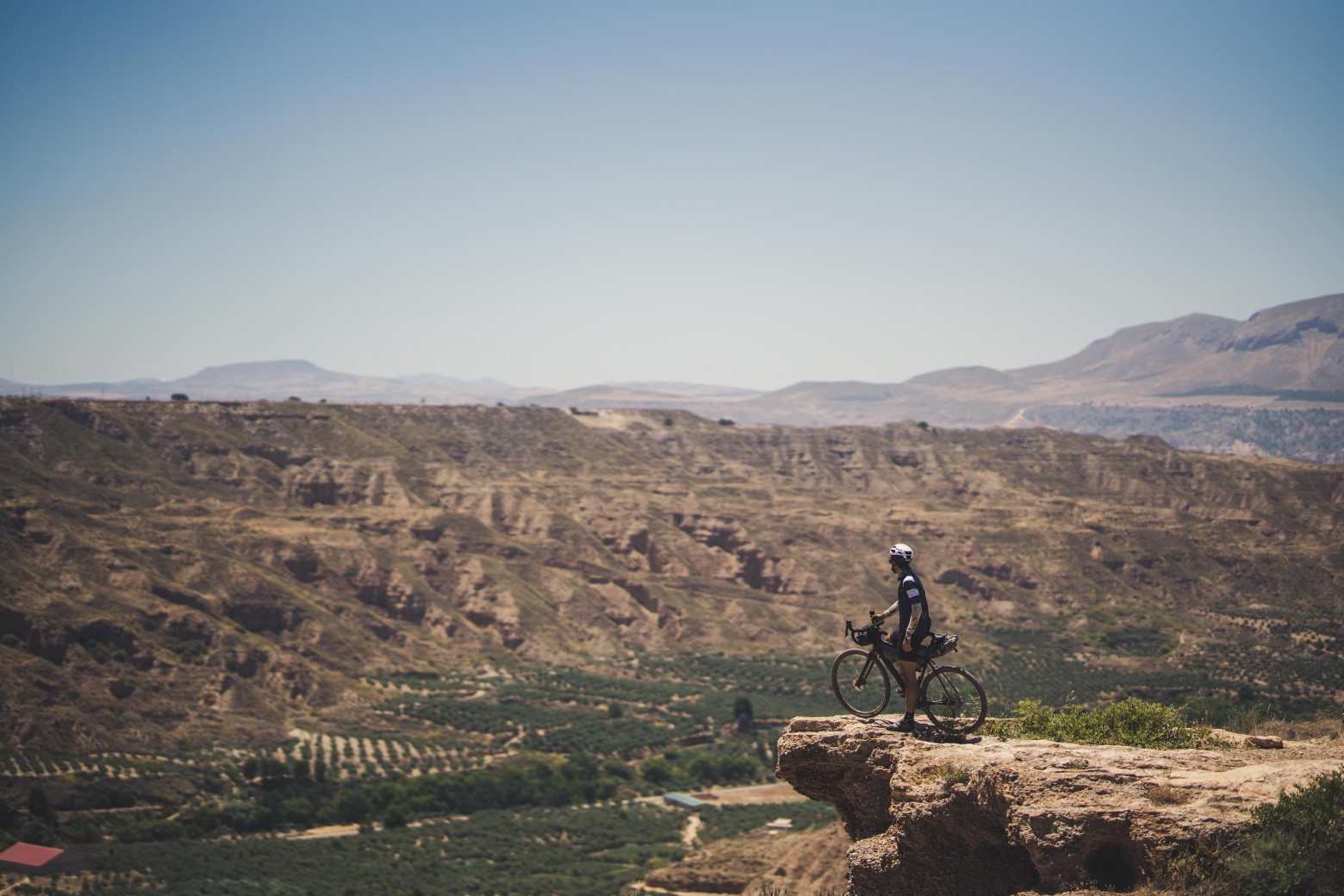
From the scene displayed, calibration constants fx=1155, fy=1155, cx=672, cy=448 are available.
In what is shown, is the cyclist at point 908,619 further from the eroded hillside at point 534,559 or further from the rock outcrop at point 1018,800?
the eroded hillside at point 534,559

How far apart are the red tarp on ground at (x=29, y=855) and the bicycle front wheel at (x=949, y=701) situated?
180 feet

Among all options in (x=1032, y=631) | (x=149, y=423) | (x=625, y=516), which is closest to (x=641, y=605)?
(x=625, y=516)

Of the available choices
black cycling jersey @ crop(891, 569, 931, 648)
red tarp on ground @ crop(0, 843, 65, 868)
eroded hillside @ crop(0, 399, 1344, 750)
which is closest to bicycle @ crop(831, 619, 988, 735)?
black cycling jersey @ crop(891, 569, 931, 648)

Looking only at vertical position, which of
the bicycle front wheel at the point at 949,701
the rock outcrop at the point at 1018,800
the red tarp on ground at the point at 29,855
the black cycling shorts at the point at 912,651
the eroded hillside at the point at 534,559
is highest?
the black cycling shorts at the point at 912,651

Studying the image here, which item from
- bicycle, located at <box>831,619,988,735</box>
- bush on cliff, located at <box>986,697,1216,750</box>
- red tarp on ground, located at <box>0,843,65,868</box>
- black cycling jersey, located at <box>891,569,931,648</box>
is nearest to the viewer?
black cycling jersey, located at <box>891,569,931,648</box>

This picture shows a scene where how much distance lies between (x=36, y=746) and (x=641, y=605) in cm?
6500

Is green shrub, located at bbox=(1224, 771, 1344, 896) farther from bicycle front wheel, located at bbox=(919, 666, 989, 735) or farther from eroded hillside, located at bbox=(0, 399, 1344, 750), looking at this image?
eroded hillside, located at bbox=(0, 399, 1344, 750)

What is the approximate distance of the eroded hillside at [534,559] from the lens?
3356 inches

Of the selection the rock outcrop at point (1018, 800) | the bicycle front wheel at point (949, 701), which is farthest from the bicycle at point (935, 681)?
the rock outcrop at point (1018, 800)

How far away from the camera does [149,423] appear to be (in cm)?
12750

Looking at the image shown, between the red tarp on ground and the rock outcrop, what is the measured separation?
53.0 m

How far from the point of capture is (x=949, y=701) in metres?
15.5

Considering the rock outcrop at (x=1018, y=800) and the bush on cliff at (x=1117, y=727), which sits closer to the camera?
the rock outcrop at (x=1018, y=800)

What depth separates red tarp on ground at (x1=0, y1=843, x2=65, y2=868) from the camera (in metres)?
55.5
